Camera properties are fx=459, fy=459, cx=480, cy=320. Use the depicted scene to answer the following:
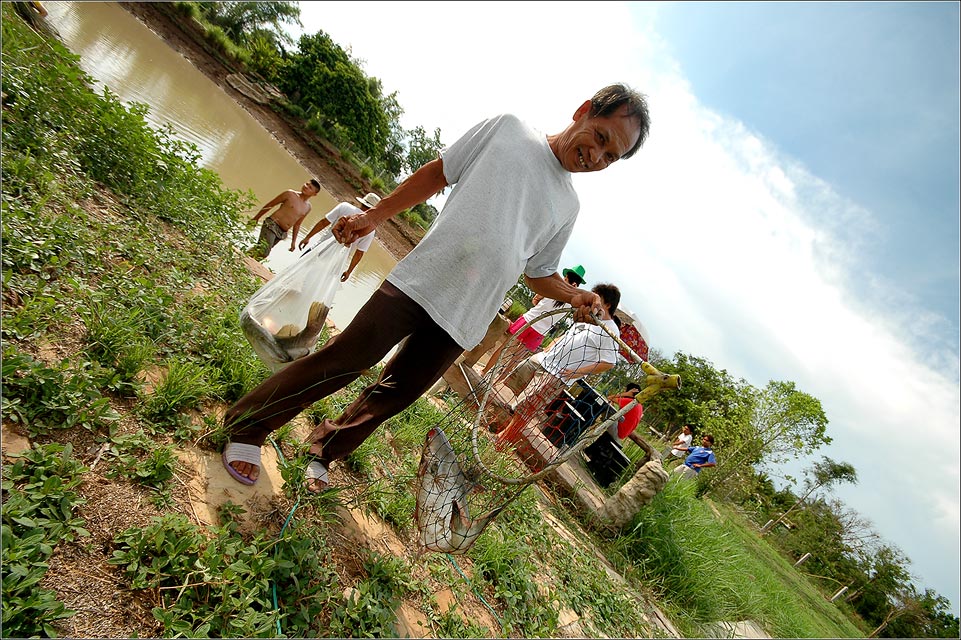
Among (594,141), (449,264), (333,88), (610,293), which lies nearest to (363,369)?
(449,264)

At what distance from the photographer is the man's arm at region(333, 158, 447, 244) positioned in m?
1.82

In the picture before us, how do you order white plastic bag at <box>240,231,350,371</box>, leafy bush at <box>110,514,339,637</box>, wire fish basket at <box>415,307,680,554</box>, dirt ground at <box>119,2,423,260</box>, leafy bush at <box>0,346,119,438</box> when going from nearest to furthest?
leafy bush at <box>110,514,339,637</box>
leafy bush at <box>0,346,119,438</box>
wire fish basket at <box>415,307,680,554</box>
white plastic bag at <box>240,231,350,371</box>
dirt ground at <box>119,2,423,260</box>

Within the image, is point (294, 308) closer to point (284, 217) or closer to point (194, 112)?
point (284, 217)

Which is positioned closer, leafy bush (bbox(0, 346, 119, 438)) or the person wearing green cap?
leafy bush (bbox(0, 346, 119, 438))

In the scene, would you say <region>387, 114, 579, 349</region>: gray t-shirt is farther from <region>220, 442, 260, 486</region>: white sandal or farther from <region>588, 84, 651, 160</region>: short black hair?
<region>220, 442, 260, 486</region>: white sandal

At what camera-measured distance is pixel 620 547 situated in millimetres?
4160

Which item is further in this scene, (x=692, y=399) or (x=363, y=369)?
(x=692, y=399)

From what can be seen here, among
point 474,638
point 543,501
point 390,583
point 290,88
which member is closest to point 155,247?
point 390,583

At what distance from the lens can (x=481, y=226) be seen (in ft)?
5.32

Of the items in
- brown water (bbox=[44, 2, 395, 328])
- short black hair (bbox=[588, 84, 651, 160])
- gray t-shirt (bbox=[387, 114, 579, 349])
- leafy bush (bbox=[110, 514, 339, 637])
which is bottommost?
brown water (bbox=[44, 2, 395, 328])

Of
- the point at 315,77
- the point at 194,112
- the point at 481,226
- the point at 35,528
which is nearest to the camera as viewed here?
the point at 35,528

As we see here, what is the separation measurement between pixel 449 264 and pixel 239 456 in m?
1.07

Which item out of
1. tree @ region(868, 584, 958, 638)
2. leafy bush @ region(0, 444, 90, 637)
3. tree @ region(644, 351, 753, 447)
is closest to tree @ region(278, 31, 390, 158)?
tree @ region(644, 351, 753, 447)

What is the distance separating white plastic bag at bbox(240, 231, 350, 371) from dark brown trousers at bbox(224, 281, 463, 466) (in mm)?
281
